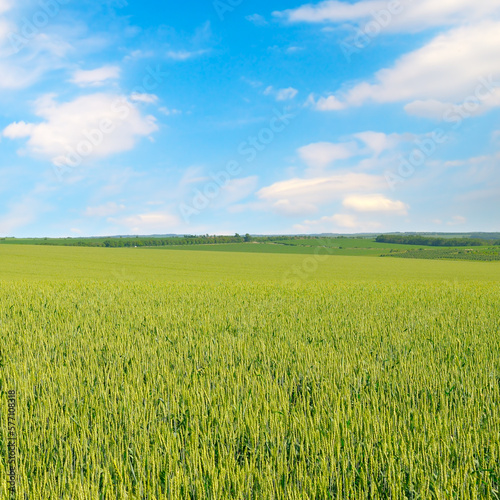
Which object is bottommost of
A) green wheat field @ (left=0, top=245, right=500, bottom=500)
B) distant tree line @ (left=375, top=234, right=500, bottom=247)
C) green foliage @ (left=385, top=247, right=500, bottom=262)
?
green foliage @ (left=385, top=247, right=500, bottom=262)

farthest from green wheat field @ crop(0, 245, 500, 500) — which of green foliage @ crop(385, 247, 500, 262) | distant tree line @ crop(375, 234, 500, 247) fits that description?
distant tree line @ crop(375, 234, 500, 247)

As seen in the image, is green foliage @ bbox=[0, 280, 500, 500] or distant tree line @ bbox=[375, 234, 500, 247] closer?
green foliage @ bbox=[0, 280, 500, 500]

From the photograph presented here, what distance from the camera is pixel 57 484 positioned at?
2.85 metres

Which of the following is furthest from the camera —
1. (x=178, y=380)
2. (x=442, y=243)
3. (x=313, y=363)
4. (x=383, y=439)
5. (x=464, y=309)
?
(x=442, y=243)

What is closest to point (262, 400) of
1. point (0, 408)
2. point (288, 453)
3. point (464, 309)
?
point (288, 453)

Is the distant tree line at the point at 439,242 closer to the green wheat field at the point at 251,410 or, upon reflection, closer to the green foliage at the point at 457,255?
the green foliage at the point at 457,255

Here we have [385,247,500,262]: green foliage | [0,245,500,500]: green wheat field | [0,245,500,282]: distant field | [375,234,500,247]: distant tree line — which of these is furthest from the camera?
[375,234,500,247]: distant tree line

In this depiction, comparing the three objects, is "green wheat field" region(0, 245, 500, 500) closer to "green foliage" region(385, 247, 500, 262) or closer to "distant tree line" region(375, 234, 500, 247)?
"green foliage" region(385, 247, 500, 262)

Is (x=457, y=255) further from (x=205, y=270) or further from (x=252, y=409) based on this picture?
(x=252, y=409)

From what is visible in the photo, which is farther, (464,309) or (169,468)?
(464,309)

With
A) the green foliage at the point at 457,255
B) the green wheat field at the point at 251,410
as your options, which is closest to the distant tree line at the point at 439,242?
the green foliage at the point at 457,255

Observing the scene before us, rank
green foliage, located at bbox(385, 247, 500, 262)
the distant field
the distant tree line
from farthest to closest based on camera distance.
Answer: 1. the distant tree line
2. green foliage, located at bbox(385, 247, 500, 262)
3. the distant field

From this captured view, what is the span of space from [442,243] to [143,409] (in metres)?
96.6

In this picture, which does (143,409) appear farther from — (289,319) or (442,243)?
(442,243)
